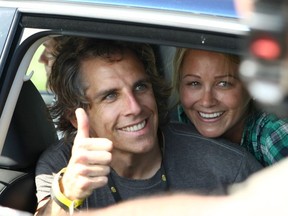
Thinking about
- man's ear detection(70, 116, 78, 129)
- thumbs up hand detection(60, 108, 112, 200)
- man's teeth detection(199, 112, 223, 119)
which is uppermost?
man's ear detection(70, 116, 78, 129)

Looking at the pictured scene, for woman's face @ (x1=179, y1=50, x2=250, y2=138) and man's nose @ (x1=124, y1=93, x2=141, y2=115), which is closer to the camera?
man's nose @ (x1=124, y1=93, x2=141, y2=115)

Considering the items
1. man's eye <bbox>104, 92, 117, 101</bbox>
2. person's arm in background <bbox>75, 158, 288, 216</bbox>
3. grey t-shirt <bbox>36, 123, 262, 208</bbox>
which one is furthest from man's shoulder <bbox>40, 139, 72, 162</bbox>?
person's arm in background <bbox>75, 158, 288, 216</bbox>

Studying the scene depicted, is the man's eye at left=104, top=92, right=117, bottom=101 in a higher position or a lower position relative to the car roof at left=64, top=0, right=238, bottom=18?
lower

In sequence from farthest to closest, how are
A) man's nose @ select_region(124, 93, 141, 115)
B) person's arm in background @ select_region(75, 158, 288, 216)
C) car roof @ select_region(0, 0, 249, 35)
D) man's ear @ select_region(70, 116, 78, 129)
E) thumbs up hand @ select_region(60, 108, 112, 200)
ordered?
man's ear @ select_region(70, 116, 78, 129) < man's nose @ select_region(124, 93, 141, 115) < thumbs up hand @ select_region(60, 108, 112, 200) < car roof @ select_region(0, 0, 249, 35) < person's arm in background @ select_region(75, 158, 288, 216)

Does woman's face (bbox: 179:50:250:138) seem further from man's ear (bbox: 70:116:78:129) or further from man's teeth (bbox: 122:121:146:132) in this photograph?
man's ear (bbox: 70:116:78:129)

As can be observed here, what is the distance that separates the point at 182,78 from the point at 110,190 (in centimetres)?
57

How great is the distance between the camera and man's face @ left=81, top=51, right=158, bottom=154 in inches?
91.6

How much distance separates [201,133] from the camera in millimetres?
2516

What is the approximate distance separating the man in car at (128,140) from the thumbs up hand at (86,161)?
0.31 m

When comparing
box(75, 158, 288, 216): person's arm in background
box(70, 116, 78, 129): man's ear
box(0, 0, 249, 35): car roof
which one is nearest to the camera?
box(75, 158, 288, 216): person's arm in background

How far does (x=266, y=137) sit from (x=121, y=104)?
0.57 m

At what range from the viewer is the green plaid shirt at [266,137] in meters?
2.33

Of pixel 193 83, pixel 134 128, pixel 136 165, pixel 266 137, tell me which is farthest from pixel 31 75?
pixel 266 137

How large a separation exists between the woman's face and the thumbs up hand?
2.17 feet
